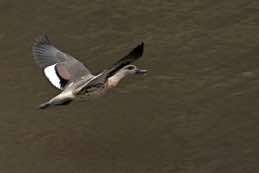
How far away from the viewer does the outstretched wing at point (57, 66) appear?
31.5ft

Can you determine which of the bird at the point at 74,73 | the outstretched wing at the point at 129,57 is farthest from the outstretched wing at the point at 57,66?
the outstretched wing at the point at 129,57

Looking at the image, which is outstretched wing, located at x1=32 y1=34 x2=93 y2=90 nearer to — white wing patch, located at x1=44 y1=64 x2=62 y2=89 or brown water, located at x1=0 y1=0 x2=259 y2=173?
white wing patch, located at x1=44 y1=64 x2=62 y2=89

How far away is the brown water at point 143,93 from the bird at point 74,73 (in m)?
0.95

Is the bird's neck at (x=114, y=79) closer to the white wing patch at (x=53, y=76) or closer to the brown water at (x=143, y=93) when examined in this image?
the white wing patch at (x=53, y=76)

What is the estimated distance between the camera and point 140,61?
38.6 ft

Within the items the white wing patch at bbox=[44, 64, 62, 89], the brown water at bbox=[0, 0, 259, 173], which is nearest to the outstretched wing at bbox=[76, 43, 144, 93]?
the white wing patch at bbox=[44, 64, 62, 89]

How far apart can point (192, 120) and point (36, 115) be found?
96.3 inches

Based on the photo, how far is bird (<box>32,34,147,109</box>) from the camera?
820 centimetres

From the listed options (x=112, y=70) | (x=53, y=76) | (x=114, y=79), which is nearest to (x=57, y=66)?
(x=53, y=76)

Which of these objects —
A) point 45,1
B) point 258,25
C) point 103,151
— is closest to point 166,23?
point 258,25

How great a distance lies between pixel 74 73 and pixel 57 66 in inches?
15.3

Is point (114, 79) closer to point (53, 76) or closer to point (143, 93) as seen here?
point (53, 76)

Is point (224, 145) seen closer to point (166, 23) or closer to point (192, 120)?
point (192, 120)

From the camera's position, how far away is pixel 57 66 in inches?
389
